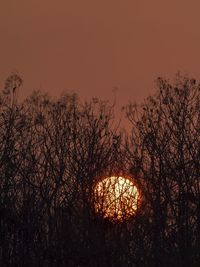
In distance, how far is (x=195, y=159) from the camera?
17.3 m

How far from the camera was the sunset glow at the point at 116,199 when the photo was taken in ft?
51.0

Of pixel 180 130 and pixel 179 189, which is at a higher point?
pixel 180 130

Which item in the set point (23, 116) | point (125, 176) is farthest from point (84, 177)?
point (23, 116)

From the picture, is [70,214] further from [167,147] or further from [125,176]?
[167,147]

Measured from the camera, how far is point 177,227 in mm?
16234

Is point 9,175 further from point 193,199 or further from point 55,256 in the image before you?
point 193,199

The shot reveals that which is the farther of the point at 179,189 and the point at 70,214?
the point at 179,189

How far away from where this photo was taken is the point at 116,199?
50.8ft

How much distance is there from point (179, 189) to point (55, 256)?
367 cm

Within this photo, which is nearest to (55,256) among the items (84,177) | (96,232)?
(96,232)

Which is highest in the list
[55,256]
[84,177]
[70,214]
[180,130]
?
[180,130]

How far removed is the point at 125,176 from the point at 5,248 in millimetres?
3227

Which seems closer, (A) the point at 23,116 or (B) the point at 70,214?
(B) the point at 70,214

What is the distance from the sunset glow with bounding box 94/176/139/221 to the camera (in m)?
15.5
